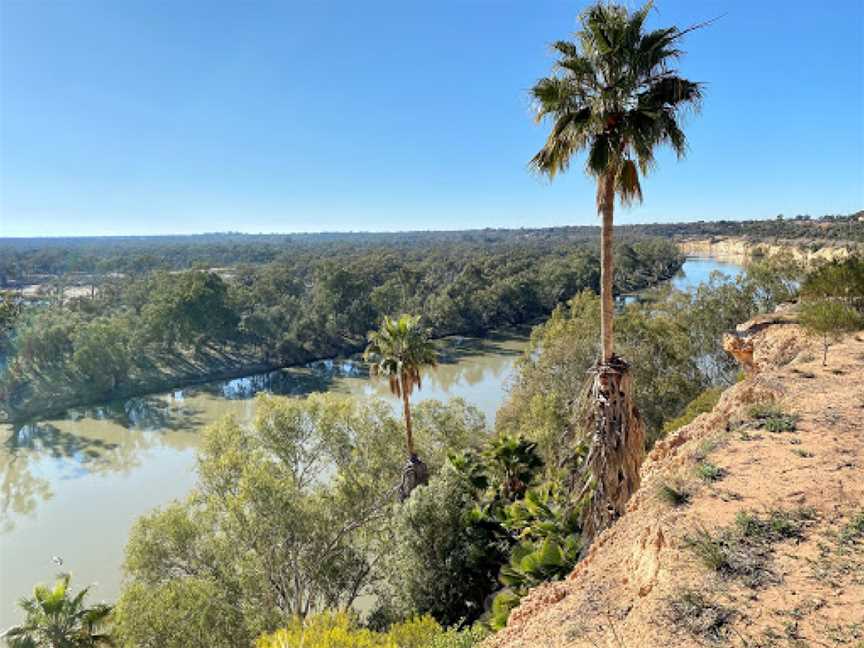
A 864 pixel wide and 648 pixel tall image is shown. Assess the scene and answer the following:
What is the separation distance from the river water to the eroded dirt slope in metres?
12.2

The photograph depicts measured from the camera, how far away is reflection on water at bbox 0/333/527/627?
1853 cm

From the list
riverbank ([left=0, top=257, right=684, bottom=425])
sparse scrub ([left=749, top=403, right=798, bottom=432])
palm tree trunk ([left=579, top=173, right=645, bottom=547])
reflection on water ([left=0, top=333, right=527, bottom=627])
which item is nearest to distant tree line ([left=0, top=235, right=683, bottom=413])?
riverbank ([left=0, top=257, right=684, bottom=425])

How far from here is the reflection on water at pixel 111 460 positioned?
18531mm

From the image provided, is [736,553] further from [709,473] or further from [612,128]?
[612,128]

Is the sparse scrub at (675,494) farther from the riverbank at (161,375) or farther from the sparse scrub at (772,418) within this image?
the riverbank at (161,375)

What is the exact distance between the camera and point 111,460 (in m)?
27.3

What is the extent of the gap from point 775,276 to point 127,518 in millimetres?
32263

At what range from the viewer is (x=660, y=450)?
9.30 metres

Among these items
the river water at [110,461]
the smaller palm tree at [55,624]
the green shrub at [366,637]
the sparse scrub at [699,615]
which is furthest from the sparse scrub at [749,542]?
the river water at [110,461]

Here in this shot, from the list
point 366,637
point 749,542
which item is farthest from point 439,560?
point 749,542

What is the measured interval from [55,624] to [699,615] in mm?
10578

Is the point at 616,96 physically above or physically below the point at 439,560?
above

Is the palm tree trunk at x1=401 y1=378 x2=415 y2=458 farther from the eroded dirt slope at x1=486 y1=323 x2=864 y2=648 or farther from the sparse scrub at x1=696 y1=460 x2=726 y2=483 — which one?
the sparse scrub at x1=696 y1=460 x2=726 y2=483

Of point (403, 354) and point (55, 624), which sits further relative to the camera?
point (403, 354)
